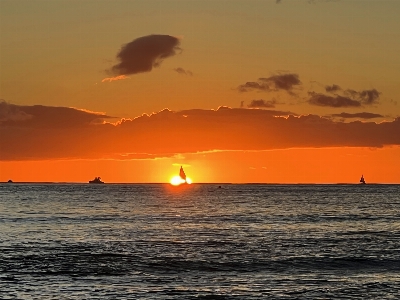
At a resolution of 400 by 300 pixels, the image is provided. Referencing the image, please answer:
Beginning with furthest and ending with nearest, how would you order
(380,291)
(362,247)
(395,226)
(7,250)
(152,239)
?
1. (395,226)
2. (152,239)
3. (362,247)
4. (7,250)
5. (380,291)

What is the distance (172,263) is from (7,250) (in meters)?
17.8

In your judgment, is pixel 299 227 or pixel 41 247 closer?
pixel 41 247

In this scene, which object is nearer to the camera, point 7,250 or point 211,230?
point 7,250

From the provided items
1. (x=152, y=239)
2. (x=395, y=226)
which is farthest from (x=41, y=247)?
(x=395, y=226)

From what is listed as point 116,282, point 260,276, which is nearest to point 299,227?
point 260,276

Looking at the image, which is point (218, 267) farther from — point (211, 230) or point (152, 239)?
point (211, 230)

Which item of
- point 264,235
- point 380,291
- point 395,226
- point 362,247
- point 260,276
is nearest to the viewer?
point 380,291

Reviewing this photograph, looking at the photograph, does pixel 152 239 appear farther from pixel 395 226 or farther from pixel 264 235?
pixel 395 226

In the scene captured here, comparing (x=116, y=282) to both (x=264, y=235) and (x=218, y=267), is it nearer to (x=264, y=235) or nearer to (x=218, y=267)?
(x=218, y=267)

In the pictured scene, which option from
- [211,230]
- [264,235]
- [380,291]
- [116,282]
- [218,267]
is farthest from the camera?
[211,230]

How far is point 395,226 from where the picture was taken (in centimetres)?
10381

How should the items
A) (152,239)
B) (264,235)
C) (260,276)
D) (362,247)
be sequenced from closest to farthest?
(260,276)
(362,247)
(152,239)
(264,235)

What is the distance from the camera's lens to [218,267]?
5878 cm

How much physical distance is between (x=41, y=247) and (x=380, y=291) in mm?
37396
